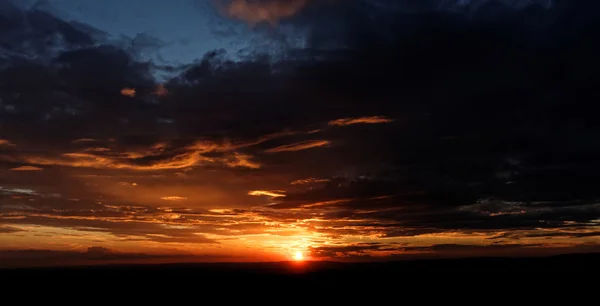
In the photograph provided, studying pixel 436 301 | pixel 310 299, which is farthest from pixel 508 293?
pixel 310 299

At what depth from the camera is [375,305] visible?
193 ft

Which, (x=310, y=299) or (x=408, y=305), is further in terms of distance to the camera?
(x=310, y=299)

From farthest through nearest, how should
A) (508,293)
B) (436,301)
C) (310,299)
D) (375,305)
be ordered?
1. (508,293)
2. (310,299)
3. (436,301)
4. (375,305)

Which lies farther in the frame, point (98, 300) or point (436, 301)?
point (98, 300)

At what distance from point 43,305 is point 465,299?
58664 mm

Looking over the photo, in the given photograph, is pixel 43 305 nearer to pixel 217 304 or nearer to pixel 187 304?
pixel 187 304

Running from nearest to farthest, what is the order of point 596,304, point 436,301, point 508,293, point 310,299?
point 596,304, point 436,301, point 310,299, point 508,293

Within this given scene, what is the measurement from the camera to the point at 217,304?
63.9 m

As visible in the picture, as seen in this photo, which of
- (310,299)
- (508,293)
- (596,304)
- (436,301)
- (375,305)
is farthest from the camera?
(508,293)

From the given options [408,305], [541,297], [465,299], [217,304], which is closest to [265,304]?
[217,304]

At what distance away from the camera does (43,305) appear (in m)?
64.3

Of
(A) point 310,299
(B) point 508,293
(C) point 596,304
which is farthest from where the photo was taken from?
(B) point 508,293

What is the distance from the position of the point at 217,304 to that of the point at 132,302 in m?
13.1

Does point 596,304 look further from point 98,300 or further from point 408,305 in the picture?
point 98,300
